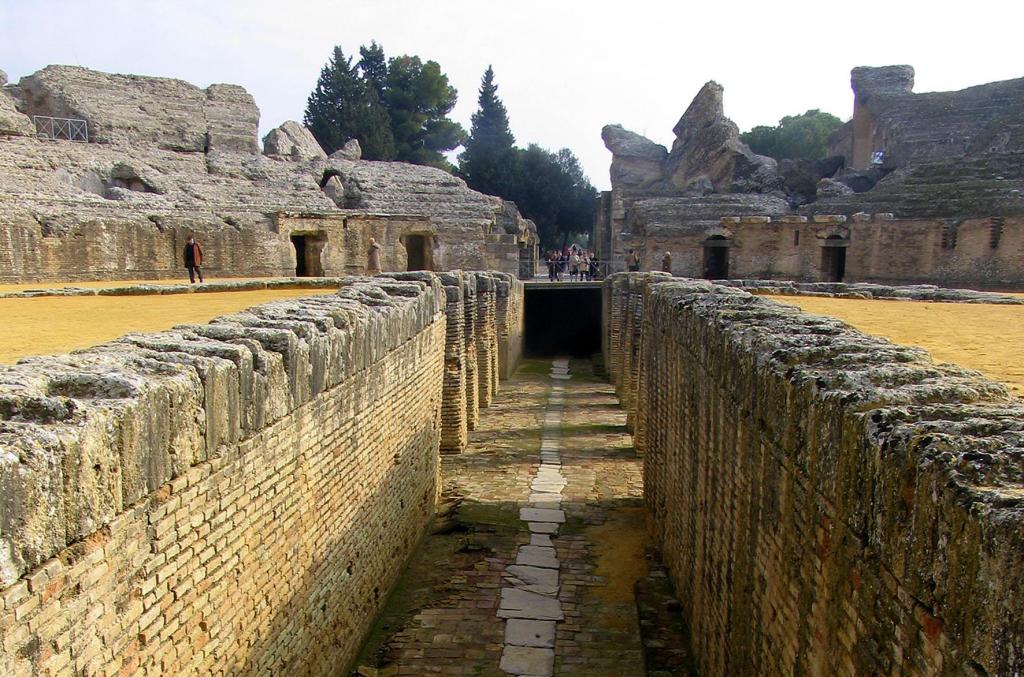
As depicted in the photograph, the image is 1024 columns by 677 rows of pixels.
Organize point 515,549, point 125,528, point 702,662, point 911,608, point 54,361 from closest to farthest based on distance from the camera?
point 911,608 → point 125,528 → point 54,361 → point 702,662 → point 515,549

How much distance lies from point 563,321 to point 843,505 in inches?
961

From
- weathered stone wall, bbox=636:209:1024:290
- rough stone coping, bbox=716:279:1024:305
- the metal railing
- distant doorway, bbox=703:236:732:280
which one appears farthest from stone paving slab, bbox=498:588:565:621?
the metal railing

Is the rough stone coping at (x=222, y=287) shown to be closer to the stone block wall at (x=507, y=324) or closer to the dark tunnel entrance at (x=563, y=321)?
the stone block wall at (x=507, y=324)

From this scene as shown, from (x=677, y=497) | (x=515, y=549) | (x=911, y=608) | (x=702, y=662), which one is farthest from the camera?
(x=515, y=549)

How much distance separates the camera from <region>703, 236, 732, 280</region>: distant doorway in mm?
26000

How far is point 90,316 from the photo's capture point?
9.36 meters

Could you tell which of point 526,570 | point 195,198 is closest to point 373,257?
point 195,198

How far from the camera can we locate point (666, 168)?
37.8 meters

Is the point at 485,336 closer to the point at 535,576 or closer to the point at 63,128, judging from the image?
the point at 535,576

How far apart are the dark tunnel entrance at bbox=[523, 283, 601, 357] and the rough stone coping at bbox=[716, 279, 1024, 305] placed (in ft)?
35.0

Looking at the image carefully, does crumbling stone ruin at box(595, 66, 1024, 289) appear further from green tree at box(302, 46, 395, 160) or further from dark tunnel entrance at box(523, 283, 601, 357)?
green tree at box(302, 46, 395, 160)

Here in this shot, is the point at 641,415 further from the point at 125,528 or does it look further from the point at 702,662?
the point at 125,528

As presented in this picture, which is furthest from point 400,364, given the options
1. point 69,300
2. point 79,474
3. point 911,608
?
point 69,300

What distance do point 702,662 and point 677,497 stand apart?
1611 millimetres
